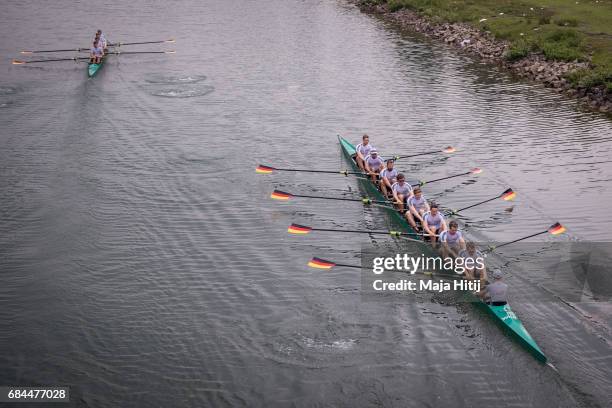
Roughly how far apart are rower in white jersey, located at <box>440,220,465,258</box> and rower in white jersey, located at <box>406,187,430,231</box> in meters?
1.77

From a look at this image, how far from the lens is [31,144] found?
32.9 meters

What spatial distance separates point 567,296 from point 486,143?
48.2ft

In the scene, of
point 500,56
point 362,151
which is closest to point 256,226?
point 362,151

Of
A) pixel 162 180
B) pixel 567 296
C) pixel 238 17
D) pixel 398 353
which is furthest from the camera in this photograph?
pixel 238 17

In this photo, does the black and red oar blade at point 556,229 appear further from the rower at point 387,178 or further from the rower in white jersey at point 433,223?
the rower at point 387,178

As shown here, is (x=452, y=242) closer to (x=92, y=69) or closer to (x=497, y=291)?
(x=497, y=291)

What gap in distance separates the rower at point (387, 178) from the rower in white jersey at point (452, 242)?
5.08 meters

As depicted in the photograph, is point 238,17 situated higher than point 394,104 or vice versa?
Answer: point 238,17

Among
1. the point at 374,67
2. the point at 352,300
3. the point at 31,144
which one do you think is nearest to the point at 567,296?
the point at 352,300

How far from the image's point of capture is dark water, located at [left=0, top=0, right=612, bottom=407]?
17.8 meters

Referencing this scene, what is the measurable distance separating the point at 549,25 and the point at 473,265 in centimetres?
3494

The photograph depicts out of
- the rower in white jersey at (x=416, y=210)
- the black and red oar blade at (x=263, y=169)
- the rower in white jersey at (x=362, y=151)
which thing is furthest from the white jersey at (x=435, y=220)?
the black and red oar blade at (x=263, y=169)

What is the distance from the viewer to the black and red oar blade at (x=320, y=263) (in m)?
22.3

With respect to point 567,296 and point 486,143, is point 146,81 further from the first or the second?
point 567,296
